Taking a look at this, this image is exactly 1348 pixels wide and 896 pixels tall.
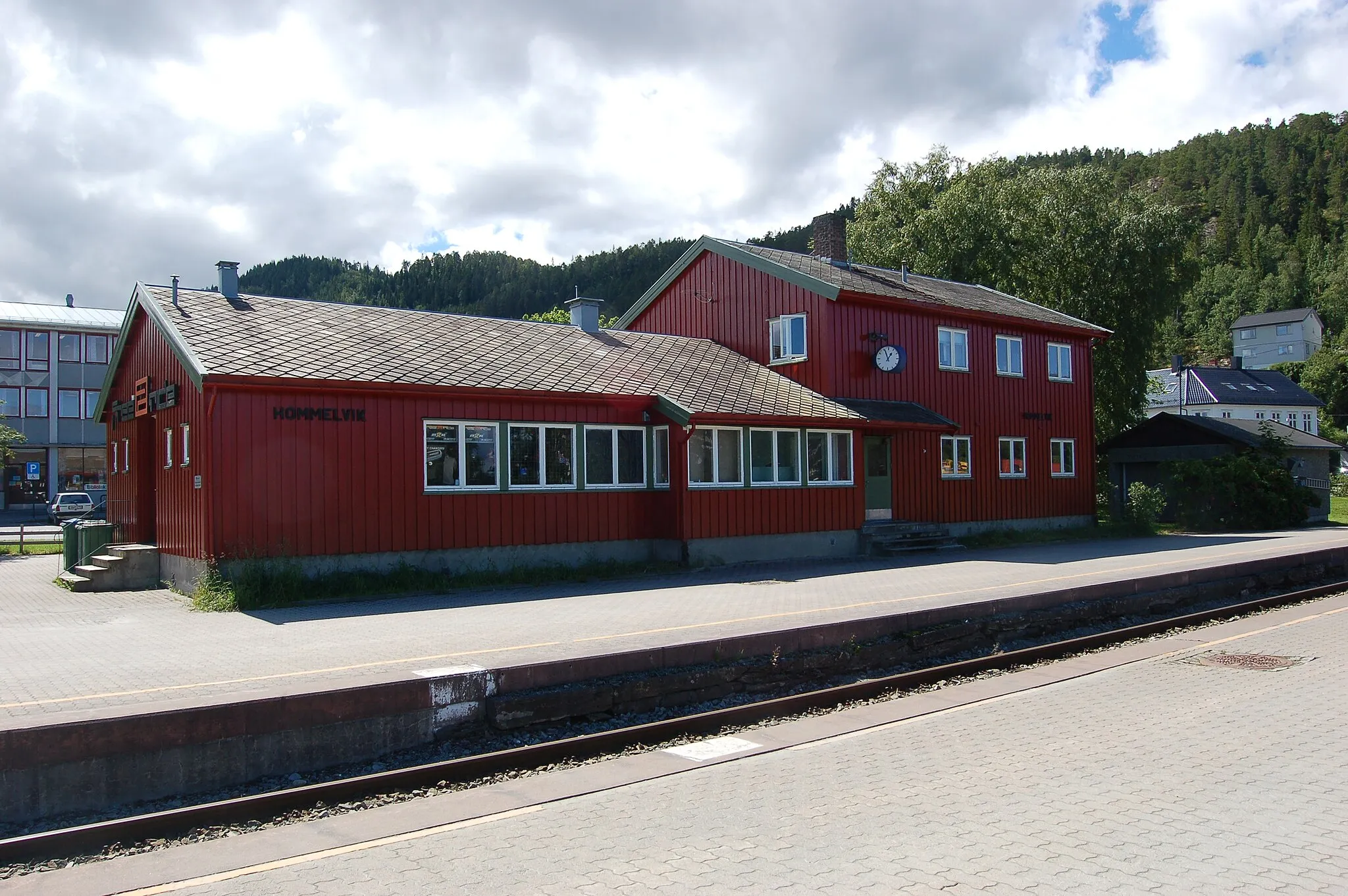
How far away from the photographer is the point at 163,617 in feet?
43.0

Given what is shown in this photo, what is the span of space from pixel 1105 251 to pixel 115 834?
130ft

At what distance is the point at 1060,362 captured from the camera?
28719 mm

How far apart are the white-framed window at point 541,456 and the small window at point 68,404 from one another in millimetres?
51651

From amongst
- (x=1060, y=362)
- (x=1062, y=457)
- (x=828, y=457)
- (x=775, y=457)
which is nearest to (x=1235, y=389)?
(x=1060, y=362)

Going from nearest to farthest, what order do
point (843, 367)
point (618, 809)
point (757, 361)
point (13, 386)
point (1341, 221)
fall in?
1. point (618, 809)
2. point (843, 367)
3. point (757, 361)
4. point (13, 386)
5. point (1341, 221)

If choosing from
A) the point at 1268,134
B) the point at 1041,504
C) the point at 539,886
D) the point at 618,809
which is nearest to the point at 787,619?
the point at 618,809

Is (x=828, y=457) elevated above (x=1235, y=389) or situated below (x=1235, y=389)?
below

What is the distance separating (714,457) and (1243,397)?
78840 mm

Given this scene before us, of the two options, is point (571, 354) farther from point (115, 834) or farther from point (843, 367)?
point (115, 834)

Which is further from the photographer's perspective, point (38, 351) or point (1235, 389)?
point (1235, 389)

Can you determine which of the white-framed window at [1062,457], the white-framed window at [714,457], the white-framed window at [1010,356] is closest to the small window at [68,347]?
the white-framed window at [714,457]

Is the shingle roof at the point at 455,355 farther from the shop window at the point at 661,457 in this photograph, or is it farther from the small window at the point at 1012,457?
the small window at the point at 1012,457

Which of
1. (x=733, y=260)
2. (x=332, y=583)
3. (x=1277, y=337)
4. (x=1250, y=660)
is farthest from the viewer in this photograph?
(x=1277, y=337)

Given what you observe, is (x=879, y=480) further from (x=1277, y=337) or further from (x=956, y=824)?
(x=1277, y=337)
